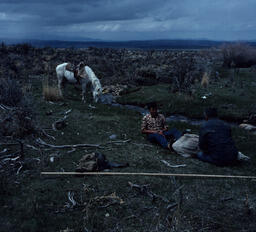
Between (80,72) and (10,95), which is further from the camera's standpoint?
(80,72)

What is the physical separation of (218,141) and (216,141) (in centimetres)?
4

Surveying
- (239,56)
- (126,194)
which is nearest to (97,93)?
(126,194)

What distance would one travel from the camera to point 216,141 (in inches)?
225

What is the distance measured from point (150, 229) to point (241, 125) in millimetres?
6437

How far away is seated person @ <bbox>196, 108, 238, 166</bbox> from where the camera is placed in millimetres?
5711

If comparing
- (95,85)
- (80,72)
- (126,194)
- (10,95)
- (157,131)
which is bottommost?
(126,194)

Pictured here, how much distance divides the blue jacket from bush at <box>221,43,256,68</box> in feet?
59.1

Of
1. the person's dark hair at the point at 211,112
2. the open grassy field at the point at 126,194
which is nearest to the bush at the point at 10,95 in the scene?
the open grassy field at the point at 126,194

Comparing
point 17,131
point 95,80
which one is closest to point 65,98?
point 95,80

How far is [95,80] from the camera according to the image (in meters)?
12.0

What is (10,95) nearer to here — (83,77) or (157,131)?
(83,77)

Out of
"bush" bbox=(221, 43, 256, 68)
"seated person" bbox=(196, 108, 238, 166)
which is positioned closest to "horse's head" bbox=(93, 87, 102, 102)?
"seated person" bbox=(196, 108, 238, 166)

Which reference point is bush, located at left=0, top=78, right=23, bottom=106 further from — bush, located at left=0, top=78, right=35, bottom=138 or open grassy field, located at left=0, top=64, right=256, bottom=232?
open grassy field, located at left=0, top=64, right=256, bottom=232

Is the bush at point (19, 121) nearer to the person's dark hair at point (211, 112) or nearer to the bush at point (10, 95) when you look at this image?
the bush at point (10, 95)
